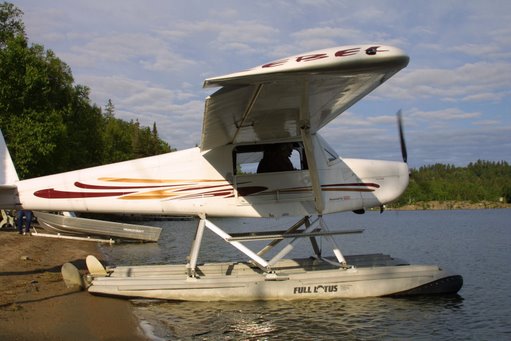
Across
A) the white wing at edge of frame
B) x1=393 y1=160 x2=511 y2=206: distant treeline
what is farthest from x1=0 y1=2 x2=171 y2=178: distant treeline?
x1=393 y1=160 x2=511 y2=206: distant treeline

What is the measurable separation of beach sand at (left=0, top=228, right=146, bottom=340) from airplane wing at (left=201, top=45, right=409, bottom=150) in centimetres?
356

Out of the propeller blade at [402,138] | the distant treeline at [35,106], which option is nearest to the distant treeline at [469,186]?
the distant treeline at [35,106]

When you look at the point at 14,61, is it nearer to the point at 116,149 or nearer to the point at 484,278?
the point at 484,278

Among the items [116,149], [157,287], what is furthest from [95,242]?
[116,149]

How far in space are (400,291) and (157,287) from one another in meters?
4.95

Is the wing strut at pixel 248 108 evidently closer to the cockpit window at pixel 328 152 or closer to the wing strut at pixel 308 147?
the wing strut at pixel 308 147

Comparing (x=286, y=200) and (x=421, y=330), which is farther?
(x=286, y=200)

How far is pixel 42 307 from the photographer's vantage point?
8.59 meters

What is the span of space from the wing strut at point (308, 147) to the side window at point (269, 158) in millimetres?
663

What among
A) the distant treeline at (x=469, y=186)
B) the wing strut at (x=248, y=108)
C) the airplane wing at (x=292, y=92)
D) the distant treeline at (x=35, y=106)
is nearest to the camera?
the airplane wing at (x=292, y=92)

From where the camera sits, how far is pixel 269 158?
10258 mm

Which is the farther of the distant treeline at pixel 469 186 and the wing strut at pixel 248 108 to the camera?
the distant treeline at pixel 469 186

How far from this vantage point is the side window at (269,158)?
1023 centimetres

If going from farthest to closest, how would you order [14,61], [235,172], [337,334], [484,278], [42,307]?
[14,61]
[484,278]
[235,172]
[42,307]
[337,334]
